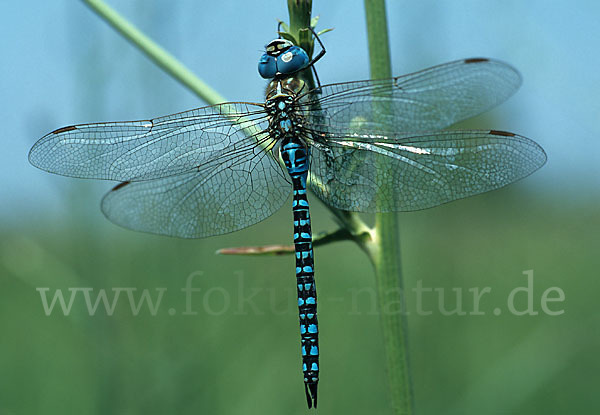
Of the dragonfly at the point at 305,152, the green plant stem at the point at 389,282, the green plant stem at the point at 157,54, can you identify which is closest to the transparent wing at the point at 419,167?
the dragonfly at the point at 305,152

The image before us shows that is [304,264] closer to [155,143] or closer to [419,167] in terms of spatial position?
[419,167]

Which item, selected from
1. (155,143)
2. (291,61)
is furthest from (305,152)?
(155,143)

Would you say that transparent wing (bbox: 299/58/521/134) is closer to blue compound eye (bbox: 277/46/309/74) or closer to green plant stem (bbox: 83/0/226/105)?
blue compound eye (bbox: 277/46/309/74)

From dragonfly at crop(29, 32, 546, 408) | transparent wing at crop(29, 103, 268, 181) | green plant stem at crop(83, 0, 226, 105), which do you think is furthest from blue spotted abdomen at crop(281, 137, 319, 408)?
green plant stem at crop(83, 0, 226, 105)

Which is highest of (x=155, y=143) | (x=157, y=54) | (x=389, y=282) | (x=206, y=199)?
Result: (x=157, y=54)

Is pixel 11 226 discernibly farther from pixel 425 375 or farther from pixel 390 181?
pixel 425 375

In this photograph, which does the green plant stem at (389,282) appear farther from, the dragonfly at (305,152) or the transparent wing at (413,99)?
the transparent wing at (413,99)

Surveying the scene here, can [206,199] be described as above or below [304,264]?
above

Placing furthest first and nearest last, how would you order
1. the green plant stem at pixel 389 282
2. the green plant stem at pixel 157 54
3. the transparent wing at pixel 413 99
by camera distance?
the transparent wing at pixel 413 99, the green plant stem at pixel 157 54, the green plant stem at pixel 389 282
